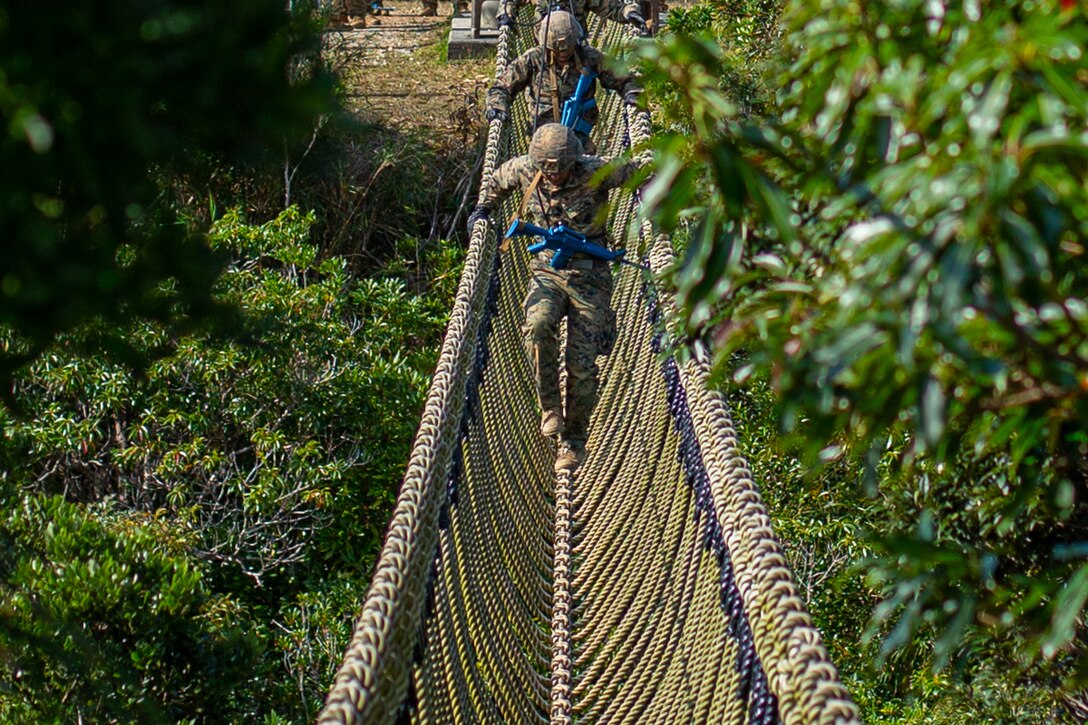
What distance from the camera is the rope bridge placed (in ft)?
10.0

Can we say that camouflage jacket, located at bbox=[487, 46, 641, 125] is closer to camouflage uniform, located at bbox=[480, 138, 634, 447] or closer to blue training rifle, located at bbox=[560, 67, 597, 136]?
blue training rifle, located at bbox=[560, 67, 597, 136]

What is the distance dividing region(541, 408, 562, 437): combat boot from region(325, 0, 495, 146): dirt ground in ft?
13.8

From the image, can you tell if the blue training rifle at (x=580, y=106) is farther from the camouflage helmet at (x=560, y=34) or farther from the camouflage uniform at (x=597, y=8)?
the camouflage uniform at (x=597, y=8)

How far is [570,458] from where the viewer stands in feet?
16.9

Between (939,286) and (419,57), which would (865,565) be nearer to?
(939,286)

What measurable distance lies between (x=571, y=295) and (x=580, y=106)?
5.53ft

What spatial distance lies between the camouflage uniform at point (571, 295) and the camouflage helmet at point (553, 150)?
0.06m

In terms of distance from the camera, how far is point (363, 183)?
8.73 meters

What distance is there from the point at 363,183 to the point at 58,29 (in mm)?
7280

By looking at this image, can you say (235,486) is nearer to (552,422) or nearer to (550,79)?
(552,422)

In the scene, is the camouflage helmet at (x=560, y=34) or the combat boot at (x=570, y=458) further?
the camouflage helmet at (x=560, y=34)

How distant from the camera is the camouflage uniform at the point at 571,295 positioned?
4.95 metres

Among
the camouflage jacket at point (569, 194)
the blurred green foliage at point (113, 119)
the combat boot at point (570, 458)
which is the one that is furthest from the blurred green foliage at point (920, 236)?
the combat boot at point (570, 458)

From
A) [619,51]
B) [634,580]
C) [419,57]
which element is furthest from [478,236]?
[419,57]
